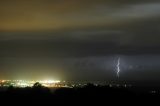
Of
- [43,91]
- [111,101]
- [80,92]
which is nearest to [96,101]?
[111,101]

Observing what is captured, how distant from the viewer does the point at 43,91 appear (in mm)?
106500

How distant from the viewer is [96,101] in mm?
84688

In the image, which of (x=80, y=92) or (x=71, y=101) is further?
(x=80, y=92)

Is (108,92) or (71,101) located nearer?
(71,101)

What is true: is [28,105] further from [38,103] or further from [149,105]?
[149,105]

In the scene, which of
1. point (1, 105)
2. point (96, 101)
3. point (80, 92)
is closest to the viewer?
point (1, 105)

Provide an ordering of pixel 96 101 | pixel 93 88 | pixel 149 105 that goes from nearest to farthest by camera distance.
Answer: pixel 149 105, pixel 96 101, pixel 93 88

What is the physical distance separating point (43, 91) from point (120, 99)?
2371cm

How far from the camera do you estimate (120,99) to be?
89.6m

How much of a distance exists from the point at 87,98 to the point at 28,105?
16274mm

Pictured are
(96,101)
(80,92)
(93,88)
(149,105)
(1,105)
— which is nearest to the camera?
(1,105)

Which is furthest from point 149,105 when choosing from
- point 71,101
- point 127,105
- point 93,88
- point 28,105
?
point 93,88

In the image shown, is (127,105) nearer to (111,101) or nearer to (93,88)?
(111,101)

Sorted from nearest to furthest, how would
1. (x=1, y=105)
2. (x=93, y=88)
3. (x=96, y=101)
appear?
(x=1, y=105) → (x=96, y=101) → (x=93, y=88)
